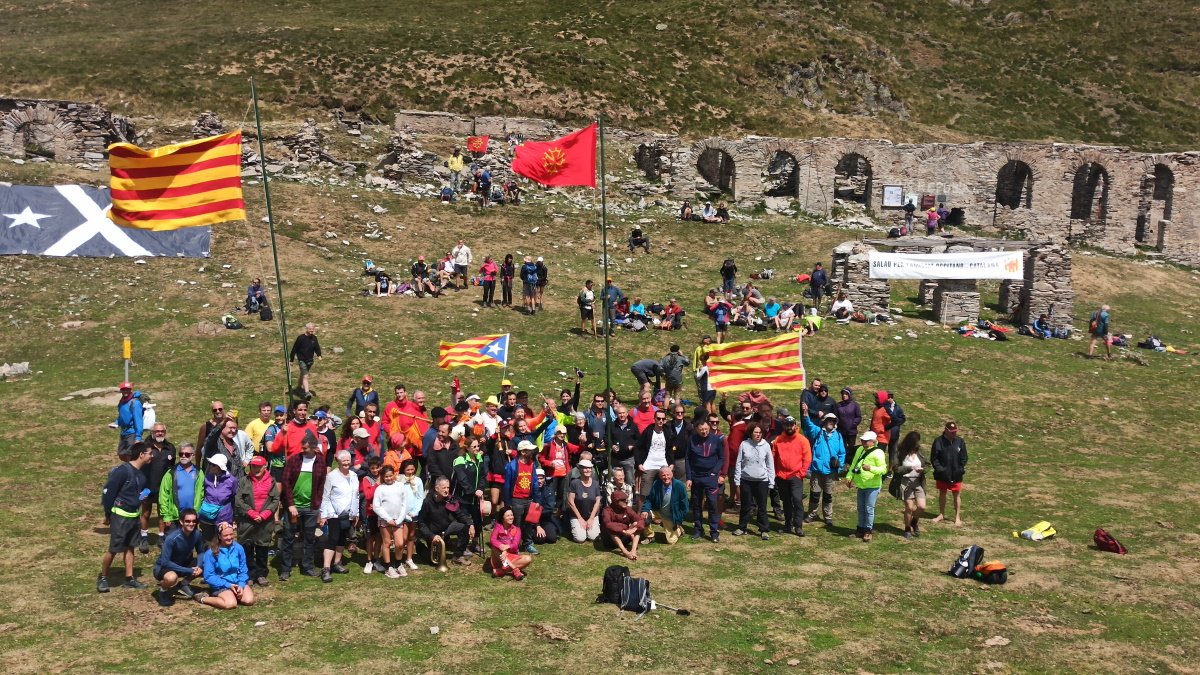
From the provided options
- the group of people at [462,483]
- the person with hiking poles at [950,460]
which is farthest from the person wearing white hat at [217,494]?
the person with hiking poles at [950,460]

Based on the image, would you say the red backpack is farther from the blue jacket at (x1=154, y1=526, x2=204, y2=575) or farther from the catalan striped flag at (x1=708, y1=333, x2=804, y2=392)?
the blue jacket at (x1=154, y1=526, x2=204, y2=575)

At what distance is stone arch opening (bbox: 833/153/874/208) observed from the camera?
45812 mm

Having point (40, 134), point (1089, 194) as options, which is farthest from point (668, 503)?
point (1089, 194)

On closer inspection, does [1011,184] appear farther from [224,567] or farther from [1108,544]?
[224,567]

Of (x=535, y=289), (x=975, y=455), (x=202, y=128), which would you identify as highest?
(x=202, y=128)

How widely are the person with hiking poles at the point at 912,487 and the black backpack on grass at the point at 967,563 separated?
1.65 metres

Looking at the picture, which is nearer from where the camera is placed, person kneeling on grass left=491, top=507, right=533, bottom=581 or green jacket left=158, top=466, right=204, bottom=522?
green jacket left=158, top=466, right=204, bottom=522

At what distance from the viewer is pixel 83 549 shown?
44.9ft

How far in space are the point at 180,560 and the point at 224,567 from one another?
0.51 m

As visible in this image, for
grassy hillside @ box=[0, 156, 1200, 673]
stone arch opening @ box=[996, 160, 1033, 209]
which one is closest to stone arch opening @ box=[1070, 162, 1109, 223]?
stone arch opening @ box=[996, 160, 1033, 209]

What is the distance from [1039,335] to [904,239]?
17.9 feet

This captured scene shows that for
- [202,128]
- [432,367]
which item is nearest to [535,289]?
[432,367]

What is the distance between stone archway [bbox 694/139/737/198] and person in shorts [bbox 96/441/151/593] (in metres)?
33.1

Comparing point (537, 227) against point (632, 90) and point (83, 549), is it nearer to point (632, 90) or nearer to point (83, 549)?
point (83, 549)
